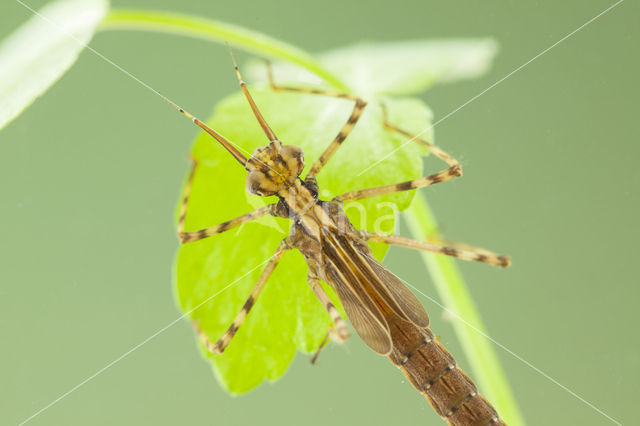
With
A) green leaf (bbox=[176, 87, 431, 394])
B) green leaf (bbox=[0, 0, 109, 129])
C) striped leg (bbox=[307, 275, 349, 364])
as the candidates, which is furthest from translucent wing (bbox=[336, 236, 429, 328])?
green leaf (bbox=[0, 0, 109, 129])

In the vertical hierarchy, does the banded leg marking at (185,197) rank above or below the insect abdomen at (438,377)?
above

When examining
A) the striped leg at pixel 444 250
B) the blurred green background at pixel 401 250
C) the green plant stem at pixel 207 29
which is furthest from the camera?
Answer: the blurred green background at pixel 401 250

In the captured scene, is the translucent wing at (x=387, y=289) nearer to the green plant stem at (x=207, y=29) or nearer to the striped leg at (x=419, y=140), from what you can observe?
the striped leg at (x=419, y=140)

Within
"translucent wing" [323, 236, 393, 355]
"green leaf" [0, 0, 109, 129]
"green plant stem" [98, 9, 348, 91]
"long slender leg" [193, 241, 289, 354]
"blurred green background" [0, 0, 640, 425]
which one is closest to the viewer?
"green leaf" [0, 0, 109, 129]

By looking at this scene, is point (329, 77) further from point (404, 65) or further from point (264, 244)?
point (404, 65)

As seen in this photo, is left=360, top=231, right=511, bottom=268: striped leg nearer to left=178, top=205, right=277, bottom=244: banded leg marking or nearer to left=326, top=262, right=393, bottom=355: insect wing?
left=326, top=262, right=393, bottom=355: insect wing

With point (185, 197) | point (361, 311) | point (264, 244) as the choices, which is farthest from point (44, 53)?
point (361, 311)

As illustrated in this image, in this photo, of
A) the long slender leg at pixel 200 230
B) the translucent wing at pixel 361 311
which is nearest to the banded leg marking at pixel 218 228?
the long slender leg at pixel 200 230
